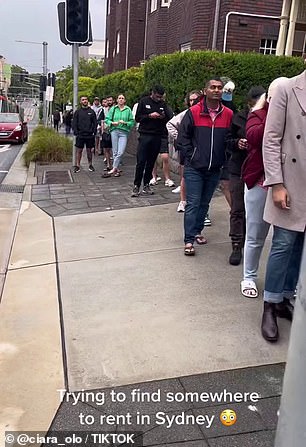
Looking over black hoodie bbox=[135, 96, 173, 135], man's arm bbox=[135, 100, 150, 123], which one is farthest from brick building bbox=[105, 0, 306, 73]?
man's arm bbox=[135, 100, 150, 123]

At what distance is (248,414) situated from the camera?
9.10 ft

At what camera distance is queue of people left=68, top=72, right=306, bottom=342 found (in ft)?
11.0

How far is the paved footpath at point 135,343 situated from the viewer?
275cm

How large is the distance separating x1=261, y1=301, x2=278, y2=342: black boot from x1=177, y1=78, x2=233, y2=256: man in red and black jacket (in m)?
1.72

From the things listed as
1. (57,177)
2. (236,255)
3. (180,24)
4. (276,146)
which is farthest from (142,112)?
(180,24)

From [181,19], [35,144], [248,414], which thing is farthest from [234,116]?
[181,19]

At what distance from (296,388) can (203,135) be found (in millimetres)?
3766

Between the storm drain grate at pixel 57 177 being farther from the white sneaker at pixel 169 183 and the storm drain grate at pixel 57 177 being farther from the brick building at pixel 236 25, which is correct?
the brick building at pixel 236 25

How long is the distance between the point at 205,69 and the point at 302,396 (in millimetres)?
9045

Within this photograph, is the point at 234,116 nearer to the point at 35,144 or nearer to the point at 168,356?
the point at 168,356

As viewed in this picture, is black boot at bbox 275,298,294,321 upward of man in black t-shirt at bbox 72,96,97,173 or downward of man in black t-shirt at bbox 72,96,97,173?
downward

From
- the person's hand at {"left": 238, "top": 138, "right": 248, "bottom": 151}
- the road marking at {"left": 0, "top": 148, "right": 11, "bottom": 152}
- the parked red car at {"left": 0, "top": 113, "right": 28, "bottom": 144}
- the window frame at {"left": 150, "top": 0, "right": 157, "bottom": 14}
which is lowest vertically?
the road marking at {"left": 0, "top": 148, "right": 11, "bottom": 152}
